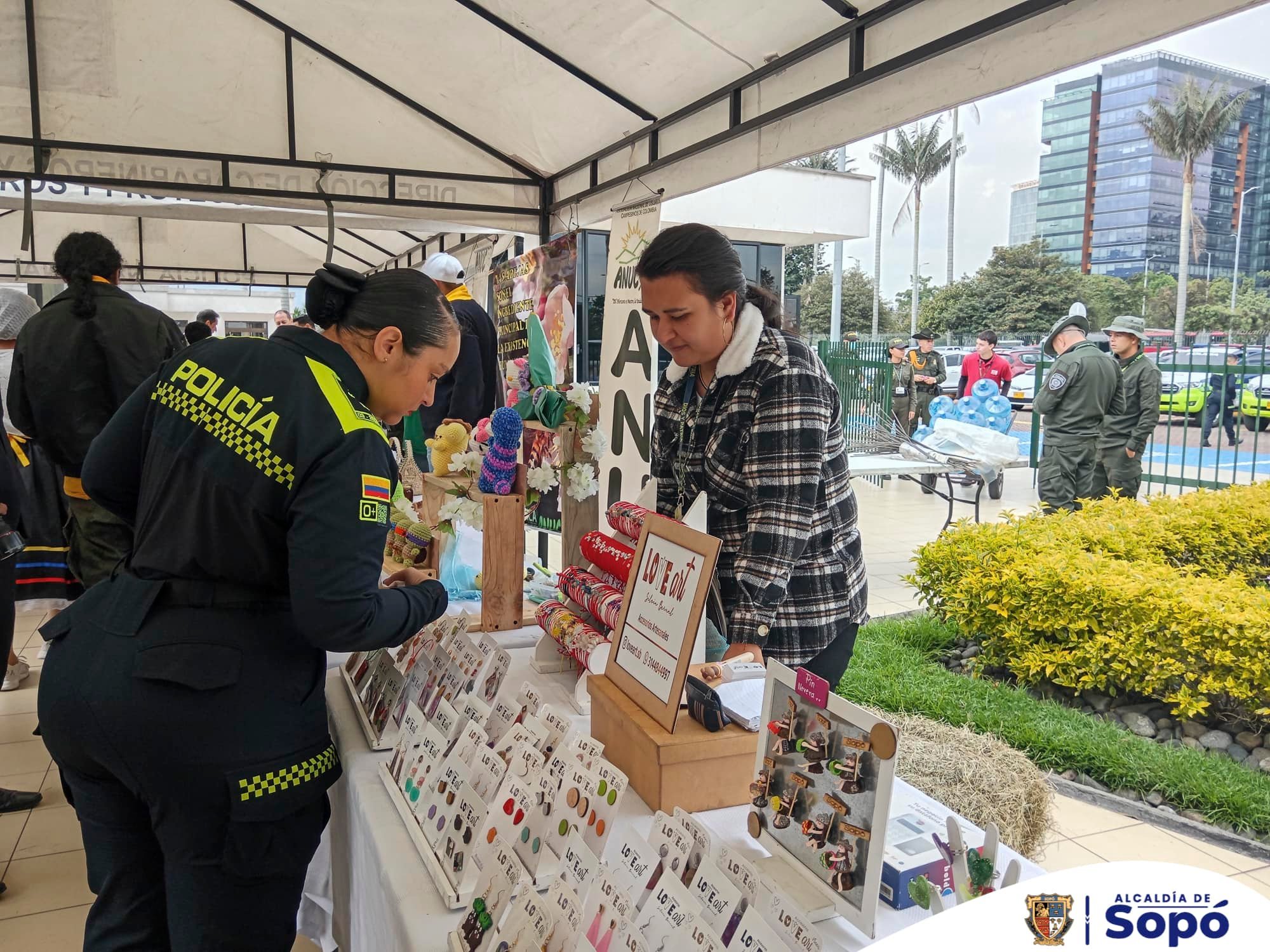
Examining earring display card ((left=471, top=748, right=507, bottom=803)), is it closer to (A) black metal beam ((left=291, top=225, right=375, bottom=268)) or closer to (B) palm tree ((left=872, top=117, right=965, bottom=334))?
(A) black metal beam ((left=291, top=225, right=375, bottom=268))

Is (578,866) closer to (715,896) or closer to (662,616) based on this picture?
(715,896)

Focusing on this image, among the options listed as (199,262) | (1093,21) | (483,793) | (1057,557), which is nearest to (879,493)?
(1057,557)

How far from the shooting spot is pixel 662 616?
117cm

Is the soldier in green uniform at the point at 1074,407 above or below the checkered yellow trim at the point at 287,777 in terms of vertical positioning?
above

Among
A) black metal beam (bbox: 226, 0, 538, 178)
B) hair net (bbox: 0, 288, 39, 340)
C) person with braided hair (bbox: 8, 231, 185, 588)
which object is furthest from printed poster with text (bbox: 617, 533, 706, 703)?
black metal beam (bbox: 226, 0, 538, 178)

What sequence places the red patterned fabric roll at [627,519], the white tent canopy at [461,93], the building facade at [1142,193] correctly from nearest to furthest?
the red patterned fabric roll at [627,519] → the white tent canopy at [461,93] → the building facade at [1142,193]

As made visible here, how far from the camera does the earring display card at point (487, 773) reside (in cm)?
109

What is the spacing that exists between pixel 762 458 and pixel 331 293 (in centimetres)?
71

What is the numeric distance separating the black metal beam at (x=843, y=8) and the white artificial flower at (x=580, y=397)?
1182 mm

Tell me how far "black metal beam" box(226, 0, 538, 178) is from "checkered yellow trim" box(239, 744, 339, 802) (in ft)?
11.3

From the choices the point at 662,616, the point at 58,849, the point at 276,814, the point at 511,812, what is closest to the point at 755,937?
the point at 511,812

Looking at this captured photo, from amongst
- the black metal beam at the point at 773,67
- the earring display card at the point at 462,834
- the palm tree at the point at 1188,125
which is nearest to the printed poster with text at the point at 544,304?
the black metal beam at the point at 773,67

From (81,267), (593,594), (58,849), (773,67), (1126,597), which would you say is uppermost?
(773,67)

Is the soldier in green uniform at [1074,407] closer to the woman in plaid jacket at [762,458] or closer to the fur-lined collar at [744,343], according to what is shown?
the woman in plaid jacket at [762,458]
